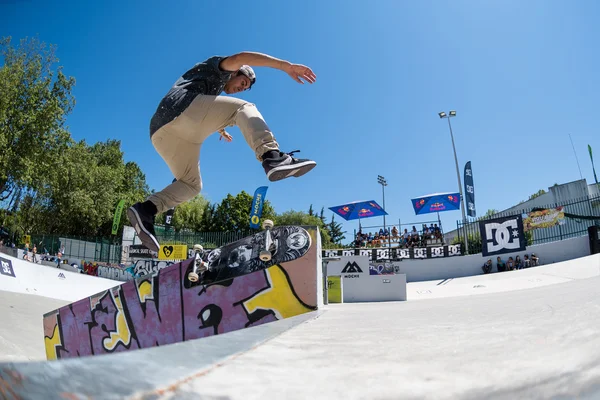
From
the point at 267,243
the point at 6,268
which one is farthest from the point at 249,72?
the point at 6,268

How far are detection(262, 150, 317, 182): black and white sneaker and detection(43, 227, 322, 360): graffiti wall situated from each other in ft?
2.95

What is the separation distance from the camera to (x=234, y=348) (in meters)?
0.68

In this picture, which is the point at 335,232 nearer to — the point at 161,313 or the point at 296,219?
the point at 296,219

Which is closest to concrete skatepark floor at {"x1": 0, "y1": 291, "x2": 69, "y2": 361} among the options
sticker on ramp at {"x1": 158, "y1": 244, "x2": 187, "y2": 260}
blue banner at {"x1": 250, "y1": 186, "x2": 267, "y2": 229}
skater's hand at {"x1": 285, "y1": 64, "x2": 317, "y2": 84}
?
skater's hand at {"x1": 285, "y1": 64, "x2": 317, "y2": 84}

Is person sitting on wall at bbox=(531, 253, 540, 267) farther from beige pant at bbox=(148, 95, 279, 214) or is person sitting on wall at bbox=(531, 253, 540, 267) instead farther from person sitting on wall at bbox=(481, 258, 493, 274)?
beige pant at bbox=(148, 95, 279, 214)

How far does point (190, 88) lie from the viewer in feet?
8.68

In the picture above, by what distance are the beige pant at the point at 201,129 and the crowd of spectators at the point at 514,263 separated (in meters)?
15.7

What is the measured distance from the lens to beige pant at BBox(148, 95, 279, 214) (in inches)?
97.6

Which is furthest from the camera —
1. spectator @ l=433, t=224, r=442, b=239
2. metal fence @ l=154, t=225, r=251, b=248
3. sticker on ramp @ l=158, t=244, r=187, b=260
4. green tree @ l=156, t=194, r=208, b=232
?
green tree @ l=156, t=194, r=208, b=232

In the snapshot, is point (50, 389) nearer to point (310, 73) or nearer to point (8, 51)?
point (310, 73)

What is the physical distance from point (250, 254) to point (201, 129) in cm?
131

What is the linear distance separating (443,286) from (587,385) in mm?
14955

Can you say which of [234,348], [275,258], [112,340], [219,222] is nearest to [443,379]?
[234,348]

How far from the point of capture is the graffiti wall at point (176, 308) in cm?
304
